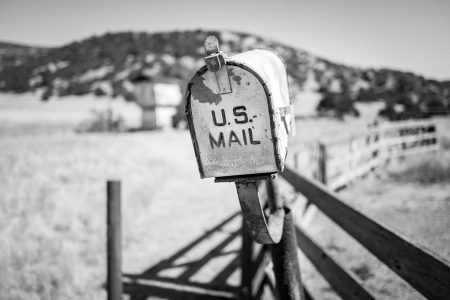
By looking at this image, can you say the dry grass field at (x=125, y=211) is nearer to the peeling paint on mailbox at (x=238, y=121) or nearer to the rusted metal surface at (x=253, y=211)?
the rusted metal surface at (x=253, y=211)

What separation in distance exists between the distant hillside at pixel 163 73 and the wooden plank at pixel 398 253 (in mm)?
18940

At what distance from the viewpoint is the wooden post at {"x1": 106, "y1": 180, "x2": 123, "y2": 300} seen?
267 centimetres

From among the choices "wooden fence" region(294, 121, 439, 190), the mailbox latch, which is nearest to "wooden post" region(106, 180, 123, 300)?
the mailbox latch

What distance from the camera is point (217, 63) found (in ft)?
3.93

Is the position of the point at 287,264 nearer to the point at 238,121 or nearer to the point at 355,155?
the point at 238,121

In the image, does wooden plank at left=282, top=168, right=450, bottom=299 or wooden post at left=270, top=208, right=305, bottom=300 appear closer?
wooden plank at left=282, top=168, right=450, bottom=299

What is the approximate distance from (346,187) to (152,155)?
244 inches

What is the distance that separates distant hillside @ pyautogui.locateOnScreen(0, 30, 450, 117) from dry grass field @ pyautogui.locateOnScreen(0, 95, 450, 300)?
1278 cm

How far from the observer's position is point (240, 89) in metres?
1.25

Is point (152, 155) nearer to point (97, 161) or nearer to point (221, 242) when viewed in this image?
point (97, 161)

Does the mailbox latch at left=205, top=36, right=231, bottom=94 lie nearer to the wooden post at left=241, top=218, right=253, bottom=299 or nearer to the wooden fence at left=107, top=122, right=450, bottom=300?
the wooden fence at left=107, top=122, right=450, bottom=300

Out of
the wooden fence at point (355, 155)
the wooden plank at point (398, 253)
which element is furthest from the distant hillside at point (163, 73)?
the wooden plank at point (398, 253)

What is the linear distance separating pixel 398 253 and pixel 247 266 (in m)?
1.75

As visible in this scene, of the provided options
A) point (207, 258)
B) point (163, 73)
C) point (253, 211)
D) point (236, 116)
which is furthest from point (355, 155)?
point (163, 73)
